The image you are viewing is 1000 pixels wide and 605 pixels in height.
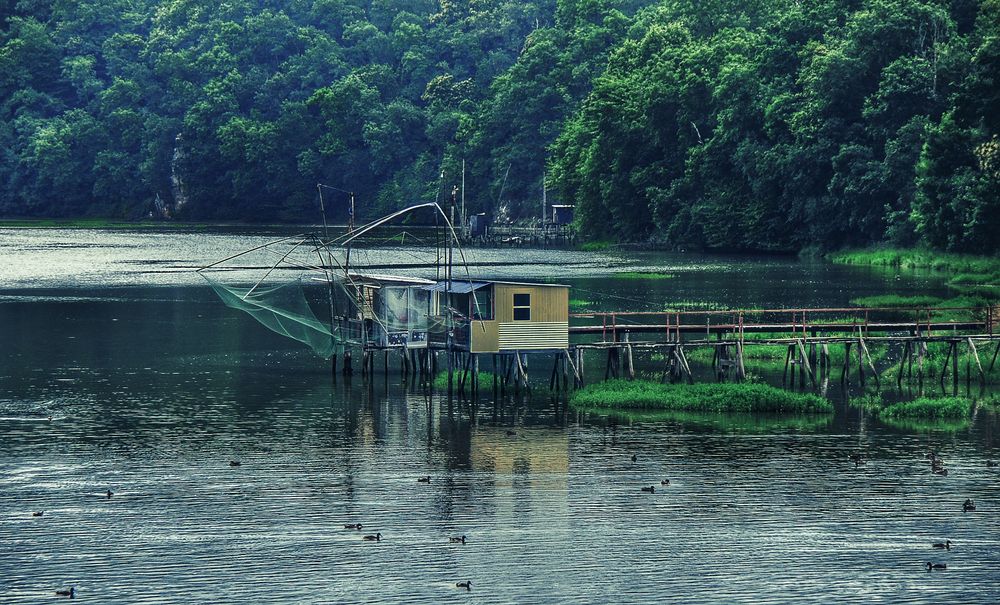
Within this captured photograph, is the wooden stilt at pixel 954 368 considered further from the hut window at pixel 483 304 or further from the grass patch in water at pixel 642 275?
the grass patch in water at pixel 642 275

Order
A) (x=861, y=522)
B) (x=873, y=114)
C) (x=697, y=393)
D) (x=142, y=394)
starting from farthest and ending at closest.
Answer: (x=873, y=114) → (x=142, y=394) → (x=697, y=393) → (x=861, y=522)

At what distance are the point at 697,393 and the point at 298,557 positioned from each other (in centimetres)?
2686

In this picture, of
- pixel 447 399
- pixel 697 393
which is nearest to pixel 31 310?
pixel 447 399

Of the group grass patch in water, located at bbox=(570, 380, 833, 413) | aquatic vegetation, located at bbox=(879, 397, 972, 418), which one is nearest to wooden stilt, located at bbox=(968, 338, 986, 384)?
aquatic vegetation, located at bbox=(879, 397, 972, 418)

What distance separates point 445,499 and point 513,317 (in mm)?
18076

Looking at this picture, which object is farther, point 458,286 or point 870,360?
point 870,360

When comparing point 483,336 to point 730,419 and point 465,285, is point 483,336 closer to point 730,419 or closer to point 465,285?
point 465,285

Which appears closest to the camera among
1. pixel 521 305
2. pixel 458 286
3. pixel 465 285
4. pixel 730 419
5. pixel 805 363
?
pixel 730 419

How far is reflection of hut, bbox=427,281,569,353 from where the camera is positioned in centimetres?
6506

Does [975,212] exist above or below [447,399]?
above

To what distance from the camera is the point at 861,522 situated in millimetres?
45531

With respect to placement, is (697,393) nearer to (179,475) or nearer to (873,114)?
(179,475)

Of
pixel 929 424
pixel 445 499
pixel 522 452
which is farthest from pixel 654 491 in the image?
pixel 929 424

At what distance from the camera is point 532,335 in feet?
215
